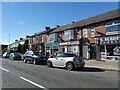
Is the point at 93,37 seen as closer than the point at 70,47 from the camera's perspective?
Yes

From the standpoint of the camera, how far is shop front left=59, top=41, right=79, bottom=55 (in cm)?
3647

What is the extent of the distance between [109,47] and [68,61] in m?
12.0

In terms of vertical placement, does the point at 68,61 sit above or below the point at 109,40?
below

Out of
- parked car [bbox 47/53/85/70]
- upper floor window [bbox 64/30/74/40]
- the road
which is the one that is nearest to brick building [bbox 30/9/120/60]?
upper floor window [bbox 64/30/74/40]

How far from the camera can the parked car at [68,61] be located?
18.2 metres

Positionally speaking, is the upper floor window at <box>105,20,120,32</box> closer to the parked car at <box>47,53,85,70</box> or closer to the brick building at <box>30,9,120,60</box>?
the brick building at <box>30,9,120,60</box>

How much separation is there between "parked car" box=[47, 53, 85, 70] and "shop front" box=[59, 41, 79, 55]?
15936 mm

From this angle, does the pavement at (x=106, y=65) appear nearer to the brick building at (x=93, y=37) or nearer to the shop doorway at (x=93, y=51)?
the brick building at (x=93, y=37)

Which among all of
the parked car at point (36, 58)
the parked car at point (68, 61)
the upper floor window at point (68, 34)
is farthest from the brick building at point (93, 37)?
the parked car at point (68, 61)

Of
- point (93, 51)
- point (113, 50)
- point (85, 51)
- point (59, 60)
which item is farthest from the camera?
point (85, 51)

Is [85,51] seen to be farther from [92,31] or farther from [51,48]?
[51,48]

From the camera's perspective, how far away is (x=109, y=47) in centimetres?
2895

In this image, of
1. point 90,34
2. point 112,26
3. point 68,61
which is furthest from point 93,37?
point 68,61

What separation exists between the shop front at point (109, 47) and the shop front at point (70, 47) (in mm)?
6603
